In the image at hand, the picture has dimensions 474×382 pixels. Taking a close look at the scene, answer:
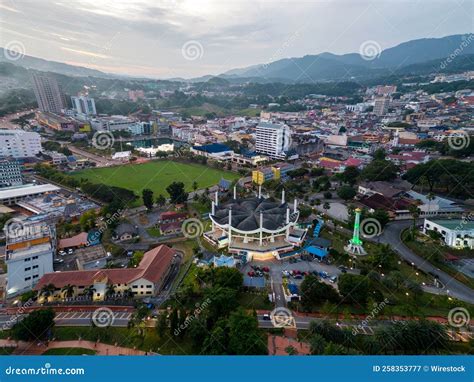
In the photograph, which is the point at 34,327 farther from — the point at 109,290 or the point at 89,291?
the point at 109,290

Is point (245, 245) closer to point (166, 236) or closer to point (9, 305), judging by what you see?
point (166, 236)

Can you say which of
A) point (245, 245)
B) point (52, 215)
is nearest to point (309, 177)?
point (245, 245)

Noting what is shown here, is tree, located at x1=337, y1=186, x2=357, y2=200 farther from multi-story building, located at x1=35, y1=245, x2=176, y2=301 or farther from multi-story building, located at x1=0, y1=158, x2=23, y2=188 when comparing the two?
multi-story building, located at x1=0, y1=158, x2=23, y2=188

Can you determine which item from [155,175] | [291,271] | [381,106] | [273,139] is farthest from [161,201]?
[381,106]

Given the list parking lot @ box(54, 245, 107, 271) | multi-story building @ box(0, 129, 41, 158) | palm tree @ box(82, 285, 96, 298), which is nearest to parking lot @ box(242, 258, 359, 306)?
palm tree @ box(82, 285, 96, 298)

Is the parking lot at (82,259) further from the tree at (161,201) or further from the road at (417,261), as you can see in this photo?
the road at (417,261)

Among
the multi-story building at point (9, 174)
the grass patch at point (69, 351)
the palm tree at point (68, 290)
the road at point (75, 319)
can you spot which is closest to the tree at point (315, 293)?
the road at point (75, 319)
